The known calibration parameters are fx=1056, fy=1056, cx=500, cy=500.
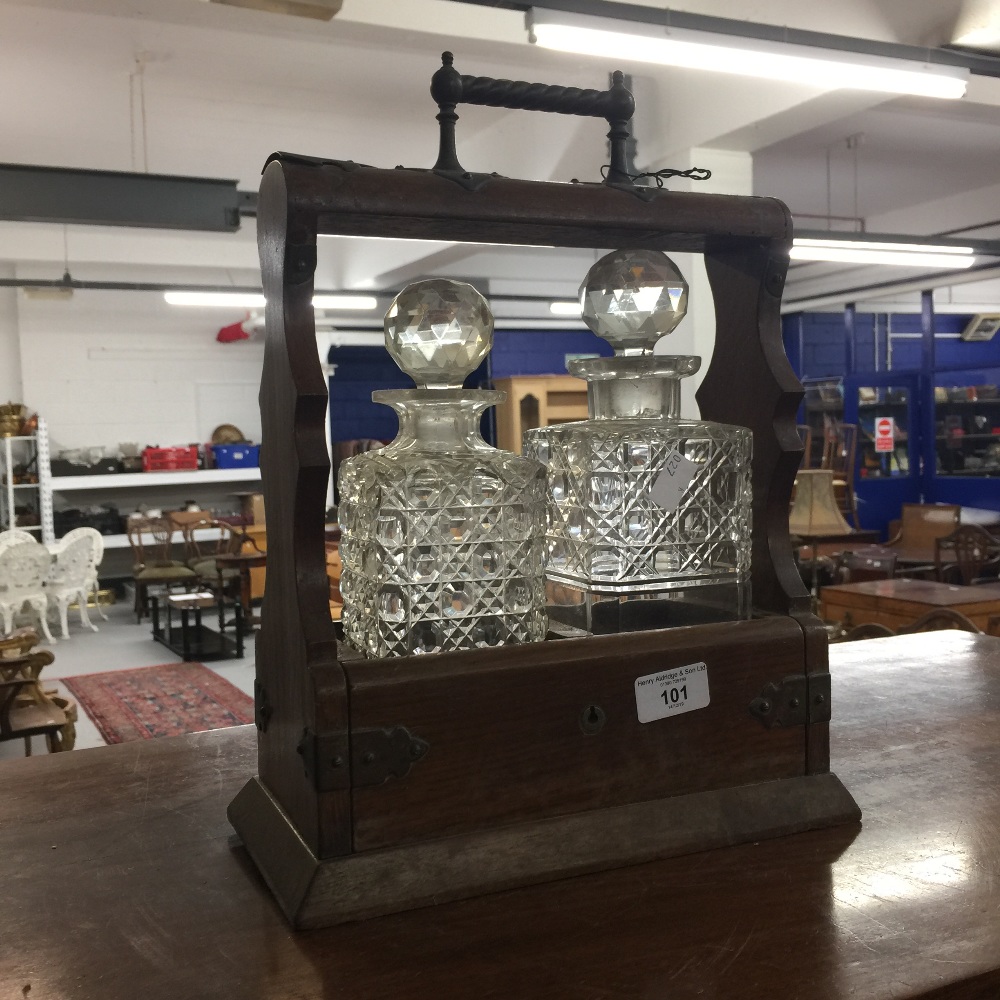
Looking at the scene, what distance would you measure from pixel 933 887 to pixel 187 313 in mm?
11902

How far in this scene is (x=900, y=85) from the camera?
12.2 feet

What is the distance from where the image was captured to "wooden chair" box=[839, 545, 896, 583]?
7.07 meters

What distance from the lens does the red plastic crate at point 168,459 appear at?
1117 centimetres

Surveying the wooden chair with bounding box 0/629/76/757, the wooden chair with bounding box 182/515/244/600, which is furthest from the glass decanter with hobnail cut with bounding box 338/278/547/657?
the wooden chair with bounding box 182/515/244/600

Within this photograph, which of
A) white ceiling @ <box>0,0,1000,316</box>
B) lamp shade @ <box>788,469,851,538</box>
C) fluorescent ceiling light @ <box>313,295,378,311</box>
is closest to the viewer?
white ceiling @ <box>0,0,1000,316</box>

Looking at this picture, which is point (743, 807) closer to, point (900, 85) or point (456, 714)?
point (456, 714)

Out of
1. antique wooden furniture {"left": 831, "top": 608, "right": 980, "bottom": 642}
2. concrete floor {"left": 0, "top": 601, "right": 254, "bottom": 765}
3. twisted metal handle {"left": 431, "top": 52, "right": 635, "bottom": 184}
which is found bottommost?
concrete floor {"left": 0, "top": 601, "right": 254, "bottom": 765}

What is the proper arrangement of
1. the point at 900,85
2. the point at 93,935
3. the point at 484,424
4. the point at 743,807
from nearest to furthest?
the point at 93,935 → the point at 743,807 → the point at 900,85 → the point at 484,424

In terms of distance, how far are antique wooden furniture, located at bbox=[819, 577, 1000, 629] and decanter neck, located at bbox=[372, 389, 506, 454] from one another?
435 centimetres

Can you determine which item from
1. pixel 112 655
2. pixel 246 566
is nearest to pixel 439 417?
pixel 112 655

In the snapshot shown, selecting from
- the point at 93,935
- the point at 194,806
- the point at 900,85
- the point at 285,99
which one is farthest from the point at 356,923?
the point at 285,99

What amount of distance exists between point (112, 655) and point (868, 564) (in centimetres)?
570

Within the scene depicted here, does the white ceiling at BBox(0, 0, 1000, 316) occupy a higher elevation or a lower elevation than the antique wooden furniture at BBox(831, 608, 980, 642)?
higher

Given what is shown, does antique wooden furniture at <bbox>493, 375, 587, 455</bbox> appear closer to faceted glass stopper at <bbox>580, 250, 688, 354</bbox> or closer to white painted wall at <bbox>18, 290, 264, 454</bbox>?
white painted wall at <bbox>18, 290, 264, 454</bbox>
